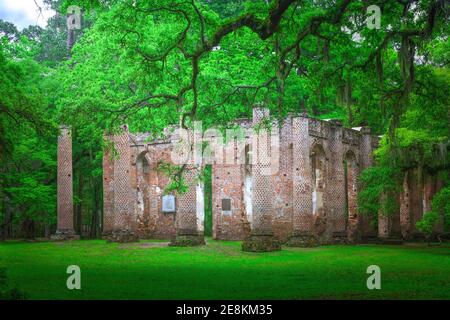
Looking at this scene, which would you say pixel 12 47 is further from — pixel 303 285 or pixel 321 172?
pixel 303 285

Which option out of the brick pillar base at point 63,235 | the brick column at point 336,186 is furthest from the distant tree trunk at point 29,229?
the brick column at point 336,186

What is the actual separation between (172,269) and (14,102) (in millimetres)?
6570

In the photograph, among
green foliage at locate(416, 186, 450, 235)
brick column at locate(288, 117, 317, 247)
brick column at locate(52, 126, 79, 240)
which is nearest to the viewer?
green foliage at locate(416, 186, 450, 235)

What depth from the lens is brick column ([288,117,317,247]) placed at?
28.3 meters

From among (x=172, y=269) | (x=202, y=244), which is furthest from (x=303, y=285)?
(x=202, y=244)

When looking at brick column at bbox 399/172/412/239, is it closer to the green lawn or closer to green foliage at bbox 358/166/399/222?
green foliage at bbox 358/166/399/222

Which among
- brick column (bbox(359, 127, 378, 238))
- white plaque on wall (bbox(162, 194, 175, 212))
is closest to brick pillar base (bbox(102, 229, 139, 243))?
white plaque on wall (bbox(162, 194, 175, 212))

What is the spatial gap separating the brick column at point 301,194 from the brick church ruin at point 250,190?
5cm

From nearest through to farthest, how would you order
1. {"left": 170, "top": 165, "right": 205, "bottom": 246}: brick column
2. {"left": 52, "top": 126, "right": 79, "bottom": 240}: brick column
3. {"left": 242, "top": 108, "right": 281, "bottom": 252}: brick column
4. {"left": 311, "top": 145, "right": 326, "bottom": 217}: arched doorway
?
{"left": 242, "top": 108, "right": 281, "bottom": 252}: brick column → {"left": 170, "top": 165, "right": 205, "bottom": 246}: brick column → {"left": 311, "top": 145, "right": 326, "bottom": 217}: arched doorway → {"left": 52, "top": 126, "right": 79, "bottom": 240}: brick column

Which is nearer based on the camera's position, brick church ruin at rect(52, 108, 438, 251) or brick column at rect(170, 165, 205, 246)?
brick column at rect(170, 165, 205, 246)

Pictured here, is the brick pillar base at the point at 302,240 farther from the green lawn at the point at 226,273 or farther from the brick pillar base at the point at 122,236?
the brick pillar base at the point at 122,236

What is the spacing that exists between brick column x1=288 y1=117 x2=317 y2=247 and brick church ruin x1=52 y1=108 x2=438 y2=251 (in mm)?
46

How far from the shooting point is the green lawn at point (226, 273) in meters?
12.9

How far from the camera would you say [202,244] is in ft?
94.0
